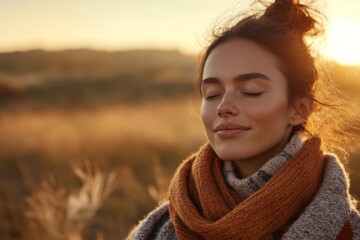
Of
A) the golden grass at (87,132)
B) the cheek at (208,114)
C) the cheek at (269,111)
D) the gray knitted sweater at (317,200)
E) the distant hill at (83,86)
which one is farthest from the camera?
the distant hill at (83,86)

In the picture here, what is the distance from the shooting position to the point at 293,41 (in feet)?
7.43

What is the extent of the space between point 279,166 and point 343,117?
0.66m

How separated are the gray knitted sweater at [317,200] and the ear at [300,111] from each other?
89 millimetres

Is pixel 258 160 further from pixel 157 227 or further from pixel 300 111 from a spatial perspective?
pixel 157 227

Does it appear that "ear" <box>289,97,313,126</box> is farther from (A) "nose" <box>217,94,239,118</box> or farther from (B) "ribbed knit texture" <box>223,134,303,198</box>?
(A) "nose" <box>217,94,239,118</box>

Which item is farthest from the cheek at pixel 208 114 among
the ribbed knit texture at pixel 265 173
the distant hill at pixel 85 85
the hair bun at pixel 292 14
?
the distant hill at pixel 85 85

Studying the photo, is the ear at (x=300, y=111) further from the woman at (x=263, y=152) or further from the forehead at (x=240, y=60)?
the forehead at (x=240, y=60)

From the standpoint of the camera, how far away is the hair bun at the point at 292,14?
232 centimetres

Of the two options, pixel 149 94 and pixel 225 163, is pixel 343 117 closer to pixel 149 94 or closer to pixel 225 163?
pixel 225 163

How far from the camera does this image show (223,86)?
2164 mm

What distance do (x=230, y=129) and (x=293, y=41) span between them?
54cm

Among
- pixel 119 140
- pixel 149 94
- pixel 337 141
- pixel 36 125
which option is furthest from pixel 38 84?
pixel 337 141

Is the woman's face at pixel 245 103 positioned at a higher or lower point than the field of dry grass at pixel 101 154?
higher

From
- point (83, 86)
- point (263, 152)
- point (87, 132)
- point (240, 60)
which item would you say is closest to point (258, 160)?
point (263, 152)
